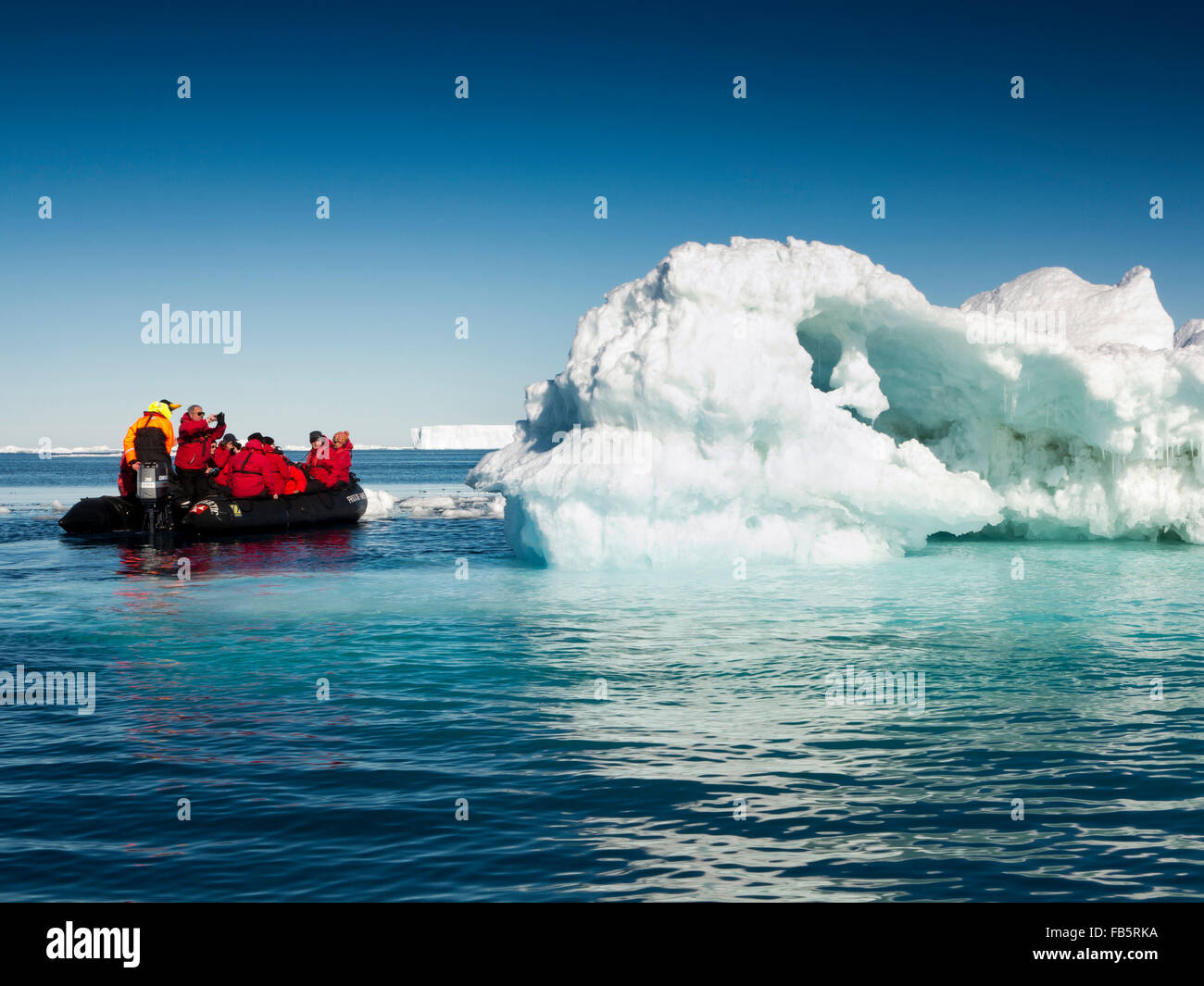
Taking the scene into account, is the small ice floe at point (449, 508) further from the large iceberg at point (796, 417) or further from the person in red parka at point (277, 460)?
the large iceberg at point (796, 417)

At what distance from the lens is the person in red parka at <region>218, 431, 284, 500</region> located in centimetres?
2469

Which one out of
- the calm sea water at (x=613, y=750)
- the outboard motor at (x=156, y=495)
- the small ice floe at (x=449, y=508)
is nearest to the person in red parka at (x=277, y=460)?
the outboard motor at (x=156, y=495)

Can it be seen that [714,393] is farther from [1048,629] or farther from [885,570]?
[1048,629]

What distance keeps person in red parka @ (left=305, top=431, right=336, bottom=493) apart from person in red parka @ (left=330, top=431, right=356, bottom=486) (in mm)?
76

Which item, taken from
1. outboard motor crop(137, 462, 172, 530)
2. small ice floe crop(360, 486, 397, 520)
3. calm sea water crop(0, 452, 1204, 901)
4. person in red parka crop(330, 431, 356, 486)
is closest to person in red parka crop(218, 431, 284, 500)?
outboard motor crop(137, 462, 172, 530)

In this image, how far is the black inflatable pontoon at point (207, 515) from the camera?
76.4ft

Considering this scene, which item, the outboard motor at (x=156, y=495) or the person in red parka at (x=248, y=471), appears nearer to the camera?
the outboard motor at (x=156, y=495)

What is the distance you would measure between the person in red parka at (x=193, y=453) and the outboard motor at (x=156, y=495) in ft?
1.54

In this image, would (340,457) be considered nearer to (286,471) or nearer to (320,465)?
(320,465)

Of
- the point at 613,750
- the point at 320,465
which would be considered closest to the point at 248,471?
the point at 320,465

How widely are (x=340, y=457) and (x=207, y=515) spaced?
6096 millimetres

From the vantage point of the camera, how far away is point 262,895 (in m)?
4.69

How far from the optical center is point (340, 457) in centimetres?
2898
